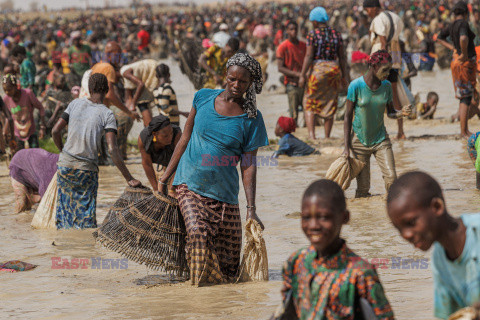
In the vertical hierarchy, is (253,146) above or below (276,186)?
above

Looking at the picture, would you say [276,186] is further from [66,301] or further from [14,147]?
[66,301]

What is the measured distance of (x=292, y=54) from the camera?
12539 millimetres

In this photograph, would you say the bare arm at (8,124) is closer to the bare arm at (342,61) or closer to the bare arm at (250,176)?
the bare arm at (342,61)

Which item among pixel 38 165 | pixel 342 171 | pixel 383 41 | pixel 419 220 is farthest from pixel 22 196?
pixel 419 220

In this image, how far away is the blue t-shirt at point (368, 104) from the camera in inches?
289

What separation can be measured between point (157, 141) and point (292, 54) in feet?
21.8

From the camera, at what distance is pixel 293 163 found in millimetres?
10617

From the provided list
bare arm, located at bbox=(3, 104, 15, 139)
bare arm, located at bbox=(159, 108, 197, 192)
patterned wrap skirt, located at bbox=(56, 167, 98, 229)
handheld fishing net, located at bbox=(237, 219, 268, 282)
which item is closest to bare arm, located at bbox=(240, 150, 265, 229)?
handheld fishing net, located at bbox=(237, 219, 268, 282)

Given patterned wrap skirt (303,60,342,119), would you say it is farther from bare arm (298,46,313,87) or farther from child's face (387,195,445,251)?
child's face (387,195,445,251)

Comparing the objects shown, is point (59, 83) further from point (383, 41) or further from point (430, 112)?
point (430, 112)

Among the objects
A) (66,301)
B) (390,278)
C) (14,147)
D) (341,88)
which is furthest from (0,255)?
(341,88)

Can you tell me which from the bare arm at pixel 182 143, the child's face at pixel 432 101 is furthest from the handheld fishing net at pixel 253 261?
the child's face at pixel 432 101

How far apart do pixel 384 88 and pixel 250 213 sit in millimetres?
2643

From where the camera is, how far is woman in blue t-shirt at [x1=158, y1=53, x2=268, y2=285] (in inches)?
201
